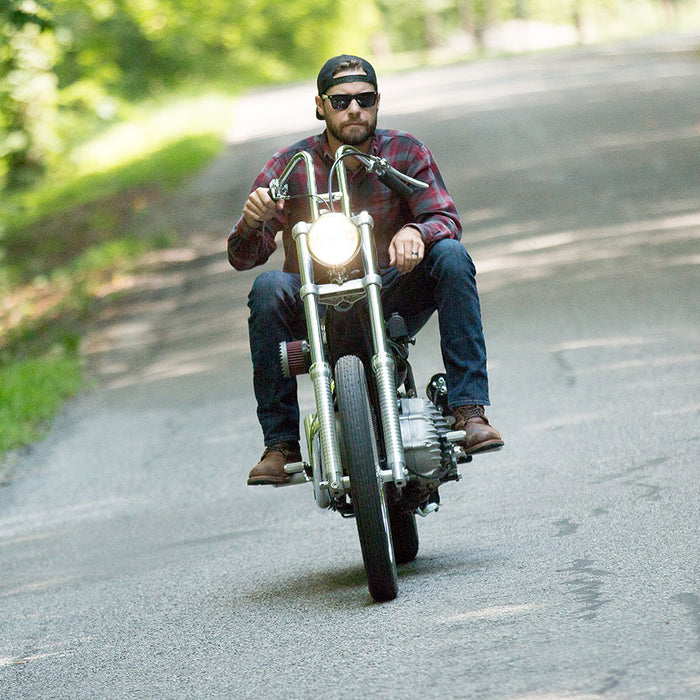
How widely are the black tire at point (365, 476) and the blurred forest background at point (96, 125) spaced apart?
502 centimetres

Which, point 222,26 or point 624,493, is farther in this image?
point 222,26

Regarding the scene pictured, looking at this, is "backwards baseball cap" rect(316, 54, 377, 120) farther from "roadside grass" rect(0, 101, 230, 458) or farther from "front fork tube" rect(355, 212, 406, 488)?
"roadside grass" rect(0, 101, 230, 458)

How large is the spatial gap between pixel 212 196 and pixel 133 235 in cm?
216

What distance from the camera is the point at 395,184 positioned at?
201 inches

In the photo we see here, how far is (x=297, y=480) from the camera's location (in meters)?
5.17

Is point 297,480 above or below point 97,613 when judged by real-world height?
above

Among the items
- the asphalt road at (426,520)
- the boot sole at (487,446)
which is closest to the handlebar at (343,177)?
the boot sole at (487,446)

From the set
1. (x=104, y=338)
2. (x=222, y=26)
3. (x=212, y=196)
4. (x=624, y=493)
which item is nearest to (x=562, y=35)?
(x=222, y=26)

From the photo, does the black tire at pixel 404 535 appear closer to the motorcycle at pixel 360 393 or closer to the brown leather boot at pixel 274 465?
the motorcycle at pixel 360 393

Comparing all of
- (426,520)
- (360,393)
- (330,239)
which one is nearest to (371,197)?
(330,239)

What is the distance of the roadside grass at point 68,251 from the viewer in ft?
35.9

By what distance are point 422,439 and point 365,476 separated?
1.18 ft

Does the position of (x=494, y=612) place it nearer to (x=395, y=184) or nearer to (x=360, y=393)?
(x=360, y=393)

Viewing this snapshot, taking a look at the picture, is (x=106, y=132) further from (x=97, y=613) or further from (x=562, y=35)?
(x=562, y=35)
